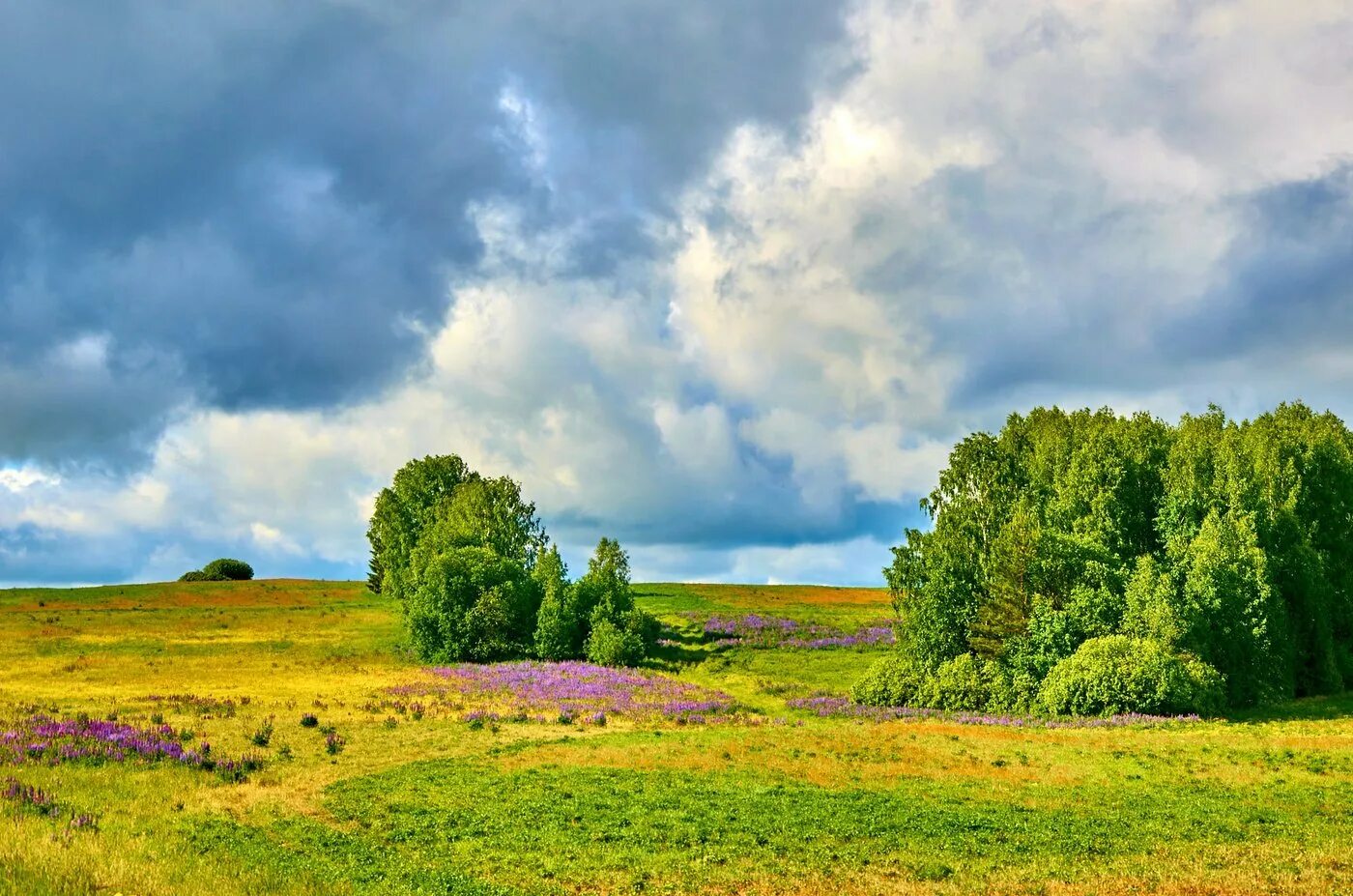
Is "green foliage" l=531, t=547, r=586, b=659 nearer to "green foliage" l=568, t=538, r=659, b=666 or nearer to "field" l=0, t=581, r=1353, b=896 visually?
"green foliage" l=568, t=538, r=659, b=666

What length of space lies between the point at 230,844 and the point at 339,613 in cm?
9040

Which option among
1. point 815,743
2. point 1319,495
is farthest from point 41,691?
point 1319,495

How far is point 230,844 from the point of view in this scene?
23.2 m

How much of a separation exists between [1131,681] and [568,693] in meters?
33.7

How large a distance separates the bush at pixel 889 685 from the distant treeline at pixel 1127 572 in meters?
0.11

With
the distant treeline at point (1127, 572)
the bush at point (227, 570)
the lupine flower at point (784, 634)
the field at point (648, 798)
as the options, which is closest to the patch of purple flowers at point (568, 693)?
the field at point (648, 798)

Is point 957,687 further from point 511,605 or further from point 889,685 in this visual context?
point 511,605

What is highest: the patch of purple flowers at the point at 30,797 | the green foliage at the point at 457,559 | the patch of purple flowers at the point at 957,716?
the green foliage at the point at 457,559

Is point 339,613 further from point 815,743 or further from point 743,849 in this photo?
point 743,849

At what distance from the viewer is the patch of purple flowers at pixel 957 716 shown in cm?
4691

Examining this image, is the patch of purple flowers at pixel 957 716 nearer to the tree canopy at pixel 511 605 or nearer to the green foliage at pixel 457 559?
the tree canopy at pixel 511 605

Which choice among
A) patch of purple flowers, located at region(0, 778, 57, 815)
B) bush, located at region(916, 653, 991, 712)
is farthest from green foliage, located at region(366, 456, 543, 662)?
patch of purple flowers, located at region(0, 778, 57, 815)

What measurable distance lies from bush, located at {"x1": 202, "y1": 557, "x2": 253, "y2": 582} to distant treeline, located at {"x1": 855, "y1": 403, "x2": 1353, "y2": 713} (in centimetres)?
12828

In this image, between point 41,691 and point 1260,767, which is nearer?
point 1260,767
